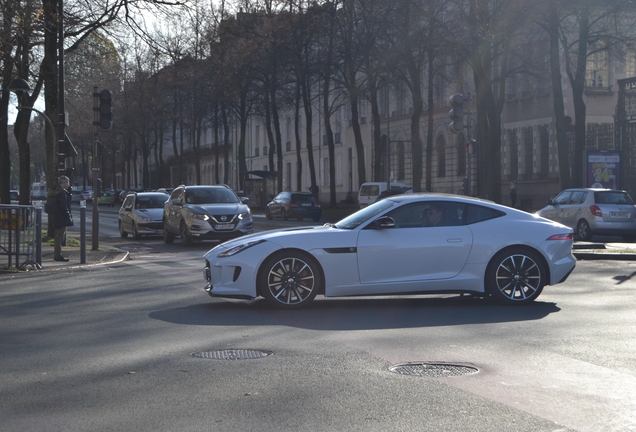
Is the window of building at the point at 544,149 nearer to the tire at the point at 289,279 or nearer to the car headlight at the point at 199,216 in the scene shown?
the car headlight at the point at 199,216

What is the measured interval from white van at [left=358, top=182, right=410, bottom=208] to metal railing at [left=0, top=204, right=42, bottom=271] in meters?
28.2

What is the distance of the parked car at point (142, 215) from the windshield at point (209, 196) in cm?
406

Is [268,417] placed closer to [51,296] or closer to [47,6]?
[51,296]

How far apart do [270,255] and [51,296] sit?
12.6 ft

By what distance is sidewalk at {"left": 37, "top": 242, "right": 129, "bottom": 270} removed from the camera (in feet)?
62.9

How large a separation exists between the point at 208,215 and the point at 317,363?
1847cm

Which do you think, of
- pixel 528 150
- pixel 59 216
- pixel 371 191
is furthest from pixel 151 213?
pixel 528 150

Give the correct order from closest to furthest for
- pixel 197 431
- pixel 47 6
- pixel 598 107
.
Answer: pixel 197 431
pixel 47 6
pixel 598 107

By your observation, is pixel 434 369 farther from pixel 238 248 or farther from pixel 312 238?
pixel 238 248

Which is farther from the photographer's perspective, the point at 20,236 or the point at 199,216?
→ the point at 199,216

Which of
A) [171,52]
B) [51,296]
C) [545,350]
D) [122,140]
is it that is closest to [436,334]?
[545,350]

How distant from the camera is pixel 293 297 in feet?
36.3

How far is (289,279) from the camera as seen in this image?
11.1 m

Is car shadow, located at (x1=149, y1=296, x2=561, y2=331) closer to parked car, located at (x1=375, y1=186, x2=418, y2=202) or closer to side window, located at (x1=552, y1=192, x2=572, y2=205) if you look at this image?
side window, located at (x1=552, y1=192, x2=572, y2=205)
